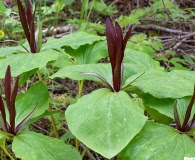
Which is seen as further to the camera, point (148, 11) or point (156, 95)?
point (148, 11)

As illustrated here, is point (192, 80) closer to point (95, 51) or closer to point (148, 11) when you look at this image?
point (95, 51)

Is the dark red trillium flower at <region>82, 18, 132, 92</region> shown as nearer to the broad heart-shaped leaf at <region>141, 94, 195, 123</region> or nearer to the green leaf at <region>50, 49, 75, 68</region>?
the broad heart-shaped leaf at <region>141, 94, 195, 123</region>

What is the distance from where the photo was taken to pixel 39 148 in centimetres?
94

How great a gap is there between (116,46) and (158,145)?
0.33 meters

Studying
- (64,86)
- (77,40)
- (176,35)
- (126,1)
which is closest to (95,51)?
(77,40)

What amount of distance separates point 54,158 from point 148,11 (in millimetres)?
2519

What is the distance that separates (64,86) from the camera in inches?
88.7

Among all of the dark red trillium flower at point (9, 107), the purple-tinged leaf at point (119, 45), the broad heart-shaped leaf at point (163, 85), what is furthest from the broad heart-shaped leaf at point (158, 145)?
the dark red trillium flower at point (9, 107)

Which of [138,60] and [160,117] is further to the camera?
[138,60]

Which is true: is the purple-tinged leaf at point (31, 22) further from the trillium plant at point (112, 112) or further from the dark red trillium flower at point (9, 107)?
the dark red trillium flower at point (9, 107)

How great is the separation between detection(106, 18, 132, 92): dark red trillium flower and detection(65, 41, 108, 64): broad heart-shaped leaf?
0.35 m

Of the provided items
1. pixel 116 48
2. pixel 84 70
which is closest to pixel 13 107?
pixel 84 70

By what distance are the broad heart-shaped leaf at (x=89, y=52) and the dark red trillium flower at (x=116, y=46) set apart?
13.8 inches

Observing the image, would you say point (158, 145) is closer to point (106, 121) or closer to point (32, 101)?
point (106, 121)
